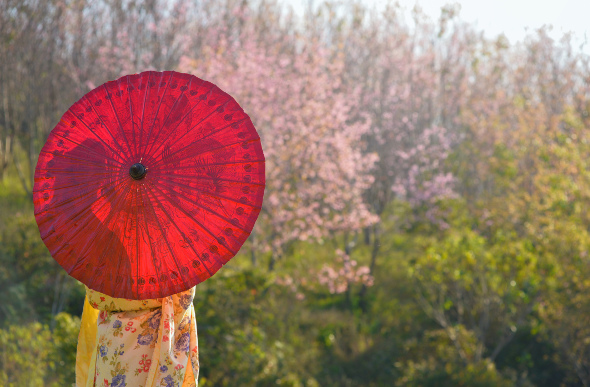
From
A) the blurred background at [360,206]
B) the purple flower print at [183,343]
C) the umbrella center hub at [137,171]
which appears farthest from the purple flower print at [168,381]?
the blurred background at [360,206]

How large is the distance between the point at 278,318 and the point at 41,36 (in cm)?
639

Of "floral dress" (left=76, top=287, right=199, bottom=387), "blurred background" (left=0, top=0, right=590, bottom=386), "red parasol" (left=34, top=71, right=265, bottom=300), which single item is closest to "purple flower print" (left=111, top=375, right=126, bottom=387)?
"floral dress" (left=76, top=287, right=199, bottom=387)

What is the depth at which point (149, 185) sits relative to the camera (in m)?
1.78

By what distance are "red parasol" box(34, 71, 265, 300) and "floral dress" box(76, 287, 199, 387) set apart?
15 cm

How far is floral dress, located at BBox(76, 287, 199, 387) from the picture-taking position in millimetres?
1867

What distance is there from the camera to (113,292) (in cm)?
177

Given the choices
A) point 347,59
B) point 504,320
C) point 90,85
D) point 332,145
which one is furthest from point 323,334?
point 347,59

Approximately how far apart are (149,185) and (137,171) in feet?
0.25

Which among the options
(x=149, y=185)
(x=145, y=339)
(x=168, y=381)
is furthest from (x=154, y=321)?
(x=149, y=185)

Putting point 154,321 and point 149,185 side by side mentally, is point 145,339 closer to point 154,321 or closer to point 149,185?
point 154,321

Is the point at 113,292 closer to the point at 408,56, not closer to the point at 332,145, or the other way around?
the point at 332,145

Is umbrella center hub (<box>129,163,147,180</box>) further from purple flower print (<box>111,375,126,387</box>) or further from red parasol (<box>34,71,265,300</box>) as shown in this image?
purple flower print (<box>111,375,126,387</box>)

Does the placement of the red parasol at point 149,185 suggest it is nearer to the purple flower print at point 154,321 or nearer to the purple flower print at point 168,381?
the purple flower print at point 154,321

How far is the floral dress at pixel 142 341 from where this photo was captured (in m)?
1.87
